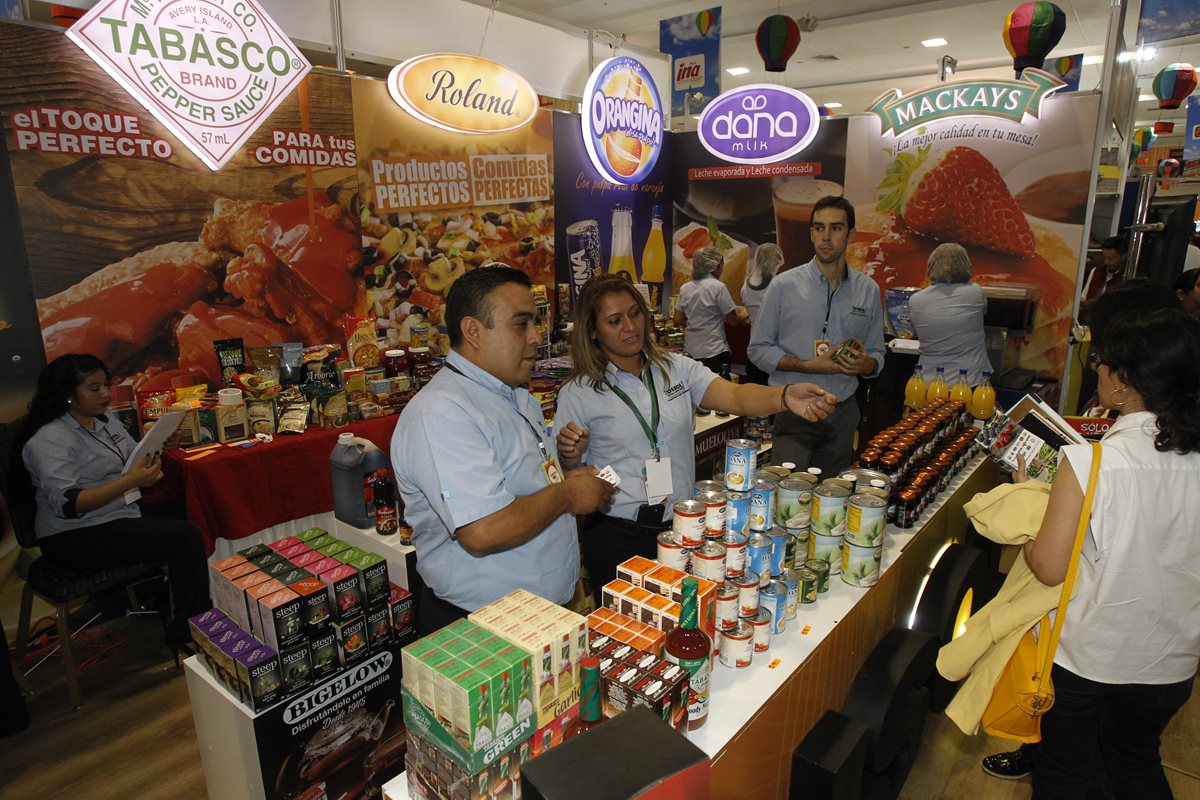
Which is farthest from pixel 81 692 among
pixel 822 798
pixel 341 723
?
pixel 822 798

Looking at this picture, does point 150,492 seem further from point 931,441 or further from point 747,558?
point 931,441

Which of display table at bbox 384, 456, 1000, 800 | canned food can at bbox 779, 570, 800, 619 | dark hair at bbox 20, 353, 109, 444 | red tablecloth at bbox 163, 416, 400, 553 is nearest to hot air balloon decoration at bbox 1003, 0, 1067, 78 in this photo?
display table at bbox 384, 456, 1000, 800

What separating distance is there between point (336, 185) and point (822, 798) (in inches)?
178

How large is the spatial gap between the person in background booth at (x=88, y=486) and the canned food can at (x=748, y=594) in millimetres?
2950

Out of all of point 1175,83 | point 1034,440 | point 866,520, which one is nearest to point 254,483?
point 866,520

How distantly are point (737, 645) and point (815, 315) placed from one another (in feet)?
8.46

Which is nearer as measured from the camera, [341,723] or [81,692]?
[341,723]

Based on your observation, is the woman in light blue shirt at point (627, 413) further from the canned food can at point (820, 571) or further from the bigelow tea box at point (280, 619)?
the bigelow tea box at point (280, 619)

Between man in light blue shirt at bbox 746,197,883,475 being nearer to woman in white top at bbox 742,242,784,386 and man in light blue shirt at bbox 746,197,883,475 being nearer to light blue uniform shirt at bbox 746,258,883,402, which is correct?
light blue uniform shirt at bbox 746,258,883,402

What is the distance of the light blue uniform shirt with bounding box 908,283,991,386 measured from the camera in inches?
205

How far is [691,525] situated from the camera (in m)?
1.82

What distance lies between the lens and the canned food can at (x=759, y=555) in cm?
187

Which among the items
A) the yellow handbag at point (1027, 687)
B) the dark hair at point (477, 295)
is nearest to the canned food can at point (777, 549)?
the yellow handbag at point (1027, 687)

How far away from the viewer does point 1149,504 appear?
1.68m
